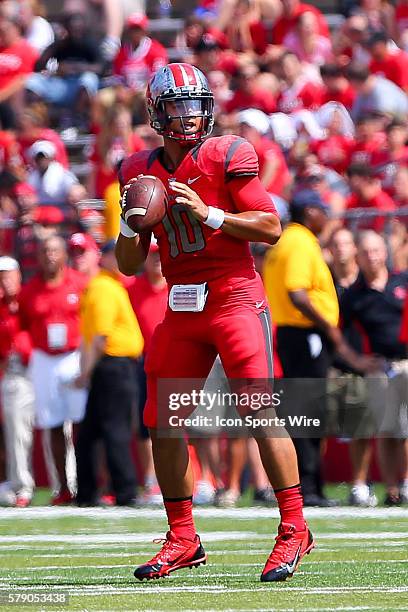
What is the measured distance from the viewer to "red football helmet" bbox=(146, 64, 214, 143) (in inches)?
235

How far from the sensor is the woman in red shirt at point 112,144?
42.0ft

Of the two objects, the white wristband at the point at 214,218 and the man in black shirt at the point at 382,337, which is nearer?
the white wristband at the point at 214,218

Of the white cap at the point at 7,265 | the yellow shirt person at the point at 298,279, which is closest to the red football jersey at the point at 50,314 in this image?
the white cap at the point at 7,265

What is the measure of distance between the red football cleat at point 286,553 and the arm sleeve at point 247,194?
128cm

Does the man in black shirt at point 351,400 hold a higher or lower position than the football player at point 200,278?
lower

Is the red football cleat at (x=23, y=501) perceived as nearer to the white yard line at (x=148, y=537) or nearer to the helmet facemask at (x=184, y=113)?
the white yard line at (x=148, y=537)

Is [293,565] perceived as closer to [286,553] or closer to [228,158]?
[286,553]

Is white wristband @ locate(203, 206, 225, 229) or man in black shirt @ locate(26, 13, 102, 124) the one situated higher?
white wristband @ locate(203, 206, 225, 229)

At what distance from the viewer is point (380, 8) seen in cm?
1520

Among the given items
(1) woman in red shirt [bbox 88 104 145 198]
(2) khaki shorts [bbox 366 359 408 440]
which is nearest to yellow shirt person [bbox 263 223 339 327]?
(2) khaki shorts [bbox 366 359 408 440]

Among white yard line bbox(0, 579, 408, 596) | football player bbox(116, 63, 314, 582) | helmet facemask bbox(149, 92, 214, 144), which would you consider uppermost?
helmet facemask bbox(149, 92, 214, 144)

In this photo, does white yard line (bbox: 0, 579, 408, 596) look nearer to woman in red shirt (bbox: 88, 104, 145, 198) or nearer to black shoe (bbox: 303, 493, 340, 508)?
black shoe (bbox: 303, 493, 340, 508)

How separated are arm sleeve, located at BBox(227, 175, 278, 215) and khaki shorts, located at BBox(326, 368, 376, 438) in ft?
13.3

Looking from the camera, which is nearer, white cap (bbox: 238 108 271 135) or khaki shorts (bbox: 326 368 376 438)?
khaki shorts (bbox: 326 368 376 438)
